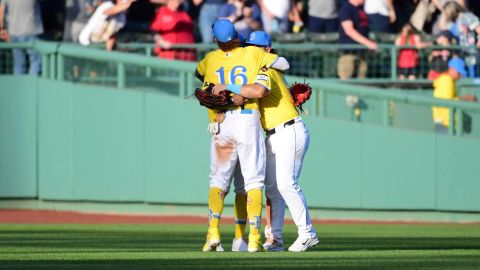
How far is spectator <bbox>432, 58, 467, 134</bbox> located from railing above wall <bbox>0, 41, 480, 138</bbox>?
10 centimetres

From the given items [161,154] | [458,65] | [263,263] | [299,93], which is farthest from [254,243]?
[458,65]

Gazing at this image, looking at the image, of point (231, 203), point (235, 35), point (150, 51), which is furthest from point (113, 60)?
point (235, 35)

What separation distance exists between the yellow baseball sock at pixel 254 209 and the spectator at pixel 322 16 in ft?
31.0

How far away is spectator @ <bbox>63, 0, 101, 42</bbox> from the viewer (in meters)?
21.3

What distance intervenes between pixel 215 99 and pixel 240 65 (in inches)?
17.1

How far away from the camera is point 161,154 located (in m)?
20.5

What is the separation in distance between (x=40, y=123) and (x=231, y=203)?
Result: 125 inches

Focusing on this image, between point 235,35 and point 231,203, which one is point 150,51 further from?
point 235,35

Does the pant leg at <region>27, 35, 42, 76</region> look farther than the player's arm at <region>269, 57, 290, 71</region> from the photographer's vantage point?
Yes

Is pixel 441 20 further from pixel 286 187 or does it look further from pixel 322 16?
pixel 286 187

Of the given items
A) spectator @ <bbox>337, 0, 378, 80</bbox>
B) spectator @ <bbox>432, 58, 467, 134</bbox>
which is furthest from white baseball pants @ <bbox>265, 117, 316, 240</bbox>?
spectator @ <bbox>337, 0, 378, 80</bbox>

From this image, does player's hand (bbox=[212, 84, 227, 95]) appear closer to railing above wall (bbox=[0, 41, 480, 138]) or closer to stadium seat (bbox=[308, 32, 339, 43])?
railing above wall (bbox=[0, 41, 480, 138])

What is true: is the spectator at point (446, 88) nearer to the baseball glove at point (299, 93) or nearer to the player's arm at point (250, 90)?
the baseball glove at point (299, 93)

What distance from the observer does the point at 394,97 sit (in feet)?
64.6
